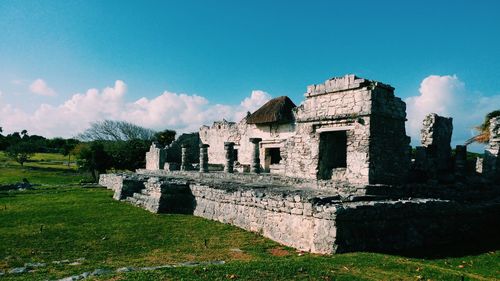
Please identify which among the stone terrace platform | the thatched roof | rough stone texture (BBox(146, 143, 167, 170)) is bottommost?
the stone terrace platform

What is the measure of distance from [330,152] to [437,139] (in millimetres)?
4186

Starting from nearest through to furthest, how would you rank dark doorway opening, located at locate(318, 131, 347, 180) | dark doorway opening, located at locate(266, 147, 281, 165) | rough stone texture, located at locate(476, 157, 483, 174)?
dark doorway opening, located at locate(318, 131, 347, 180), rough stone texture, located at locate(476, 157, 483, 174), dark doorway opening, located at locate(266, 147, 281, 165)

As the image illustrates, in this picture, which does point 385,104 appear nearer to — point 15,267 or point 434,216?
point 434,216

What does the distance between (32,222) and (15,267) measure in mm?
4172

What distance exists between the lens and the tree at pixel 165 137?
40.6m

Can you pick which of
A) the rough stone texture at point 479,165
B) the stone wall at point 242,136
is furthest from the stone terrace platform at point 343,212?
the stone wall at point 242,136

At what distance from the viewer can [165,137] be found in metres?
41.3

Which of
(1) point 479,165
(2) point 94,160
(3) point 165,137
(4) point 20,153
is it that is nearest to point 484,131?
(1) point 479,165

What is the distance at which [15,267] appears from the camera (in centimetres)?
602

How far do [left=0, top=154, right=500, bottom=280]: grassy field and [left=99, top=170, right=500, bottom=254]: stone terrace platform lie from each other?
382 mm

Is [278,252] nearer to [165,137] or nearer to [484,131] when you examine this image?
[484,131]

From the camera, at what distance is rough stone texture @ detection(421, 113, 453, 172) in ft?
→ 44.5

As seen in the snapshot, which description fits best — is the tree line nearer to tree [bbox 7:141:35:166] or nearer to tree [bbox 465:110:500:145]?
tree [bbox 7:141:35:166]

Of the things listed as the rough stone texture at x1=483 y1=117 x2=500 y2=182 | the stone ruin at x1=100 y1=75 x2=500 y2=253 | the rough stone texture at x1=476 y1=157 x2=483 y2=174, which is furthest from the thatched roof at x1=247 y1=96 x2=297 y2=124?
the rough stone texture at x1=483 y1=117 x2=500 y2=182
